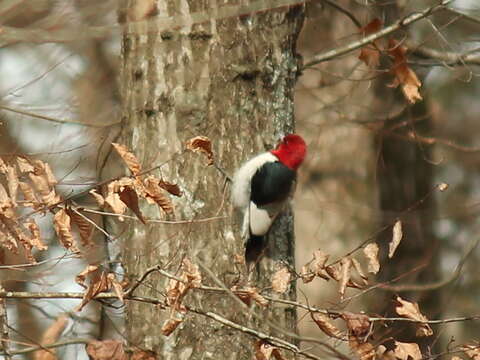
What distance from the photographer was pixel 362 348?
384 centimetres

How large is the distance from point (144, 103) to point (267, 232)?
887mm

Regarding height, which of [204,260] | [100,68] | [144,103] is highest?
[100,68]

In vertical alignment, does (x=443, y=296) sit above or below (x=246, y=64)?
below

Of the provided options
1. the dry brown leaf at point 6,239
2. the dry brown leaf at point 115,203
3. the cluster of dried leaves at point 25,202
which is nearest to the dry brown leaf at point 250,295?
the dry brown leaf at point 115,203

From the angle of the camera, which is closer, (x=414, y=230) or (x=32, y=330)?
(x=32, y=330)

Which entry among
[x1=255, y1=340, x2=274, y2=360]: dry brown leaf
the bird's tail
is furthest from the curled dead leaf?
the bird's tail

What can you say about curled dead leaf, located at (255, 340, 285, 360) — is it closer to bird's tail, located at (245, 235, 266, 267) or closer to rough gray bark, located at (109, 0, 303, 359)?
rough gray bark, located at (109, 0, 303, 359)

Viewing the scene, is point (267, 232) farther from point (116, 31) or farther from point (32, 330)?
point (32, 330)

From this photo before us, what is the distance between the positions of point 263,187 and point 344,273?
1.41m

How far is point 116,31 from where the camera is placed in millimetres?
3232

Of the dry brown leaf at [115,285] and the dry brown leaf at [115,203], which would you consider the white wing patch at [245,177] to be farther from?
the dry brown leaf at [115,285]

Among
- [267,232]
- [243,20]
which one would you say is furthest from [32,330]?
[243,20]

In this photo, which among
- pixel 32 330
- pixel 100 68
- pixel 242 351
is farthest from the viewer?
pixel 100 68

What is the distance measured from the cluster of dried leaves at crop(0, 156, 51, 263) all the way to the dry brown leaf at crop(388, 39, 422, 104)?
2.37m
